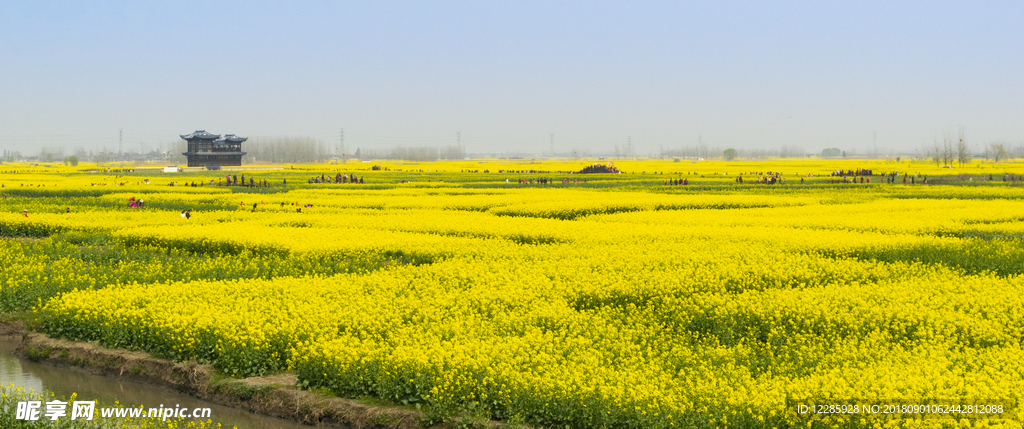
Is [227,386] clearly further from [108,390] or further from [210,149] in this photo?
[210,149]

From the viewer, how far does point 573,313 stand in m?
15.9

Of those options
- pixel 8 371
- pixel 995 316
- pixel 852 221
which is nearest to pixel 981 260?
pixel 995 316

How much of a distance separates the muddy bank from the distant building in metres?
122

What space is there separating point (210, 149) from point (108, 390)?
127 m

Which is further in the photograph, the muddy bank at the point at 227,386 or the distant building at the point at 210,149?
the distant building at the point at 210,149

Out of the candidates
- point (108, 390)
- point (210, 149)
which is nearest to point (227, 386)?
point (108, 390)

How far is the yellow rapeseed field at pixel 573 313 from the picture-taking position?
1123cm

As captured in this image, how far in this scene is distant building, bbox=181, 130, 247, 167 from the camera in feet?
431

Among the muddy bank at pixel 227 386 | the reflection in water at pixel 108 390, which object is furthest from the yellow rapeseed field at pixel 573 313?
the reflection in water at pixel 108 390

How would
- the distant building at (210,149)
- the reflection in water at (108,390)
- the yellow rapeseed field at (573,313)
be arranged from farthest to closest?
the distant building at (210,149), the reflection in water at (108,390), the yellow rapeseed field at (573,313)

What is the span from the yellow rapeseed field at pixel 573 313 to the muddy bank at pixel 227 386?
0.27 m


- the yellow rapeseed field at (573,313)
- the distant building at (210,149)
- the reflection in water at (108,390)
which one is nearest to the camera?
the yellow rapeseed field at (573,313)

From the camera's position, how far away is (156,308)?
53.3ft

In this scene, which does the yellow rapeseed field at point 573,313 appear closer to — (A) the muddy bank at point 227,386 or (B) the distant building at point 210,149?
(A) the muddy bank at point 227,386
